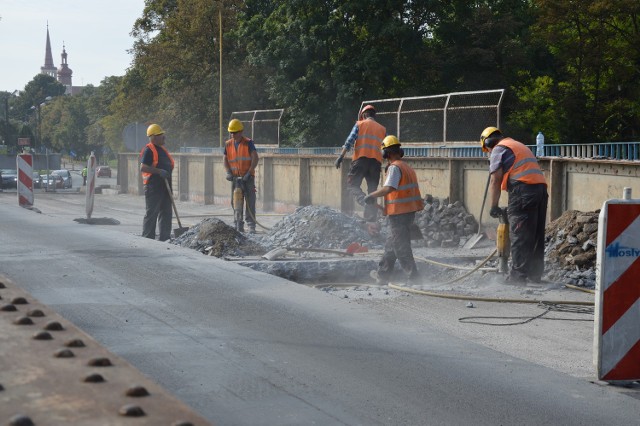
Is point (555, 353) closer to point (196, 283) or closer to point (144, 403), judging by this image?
point (196, 283)

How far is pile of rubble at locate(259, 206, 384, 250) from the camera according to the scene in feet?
45.8

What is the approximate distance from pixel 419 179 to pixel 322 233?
5.30 metres

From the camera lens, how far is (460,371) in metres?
5.73

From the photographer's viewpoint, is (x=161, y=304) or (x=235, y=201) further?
(x=235, y=201)

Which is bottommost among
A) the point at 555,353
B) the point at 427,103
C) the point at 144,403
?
the point at 555,353

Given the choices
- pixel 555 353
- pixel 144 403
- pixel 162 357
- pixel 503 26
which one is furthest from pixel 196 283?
pixel 503 26

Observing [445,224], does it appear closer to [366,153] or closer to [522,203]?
[366,153]

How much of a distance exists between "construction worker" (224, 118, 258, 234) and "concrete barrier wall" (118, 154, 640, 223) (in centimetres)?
388

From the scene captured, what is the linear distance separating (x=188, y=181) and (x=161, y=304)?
27873mm

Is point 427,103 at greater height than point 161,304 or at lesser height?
greater

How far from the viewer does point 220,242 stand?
12789mm

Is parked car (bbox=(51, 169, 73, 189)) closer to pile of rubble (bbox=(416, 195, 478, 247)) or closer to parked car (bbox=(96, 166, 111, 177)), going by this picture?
parked car (bbox=(96, 166, 111, 177))

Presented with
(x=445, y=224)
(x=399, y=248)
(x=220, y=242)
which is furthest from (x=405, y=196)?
(x=445, y=224)

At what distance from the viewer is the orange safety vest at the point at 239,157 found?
16.5 meters
